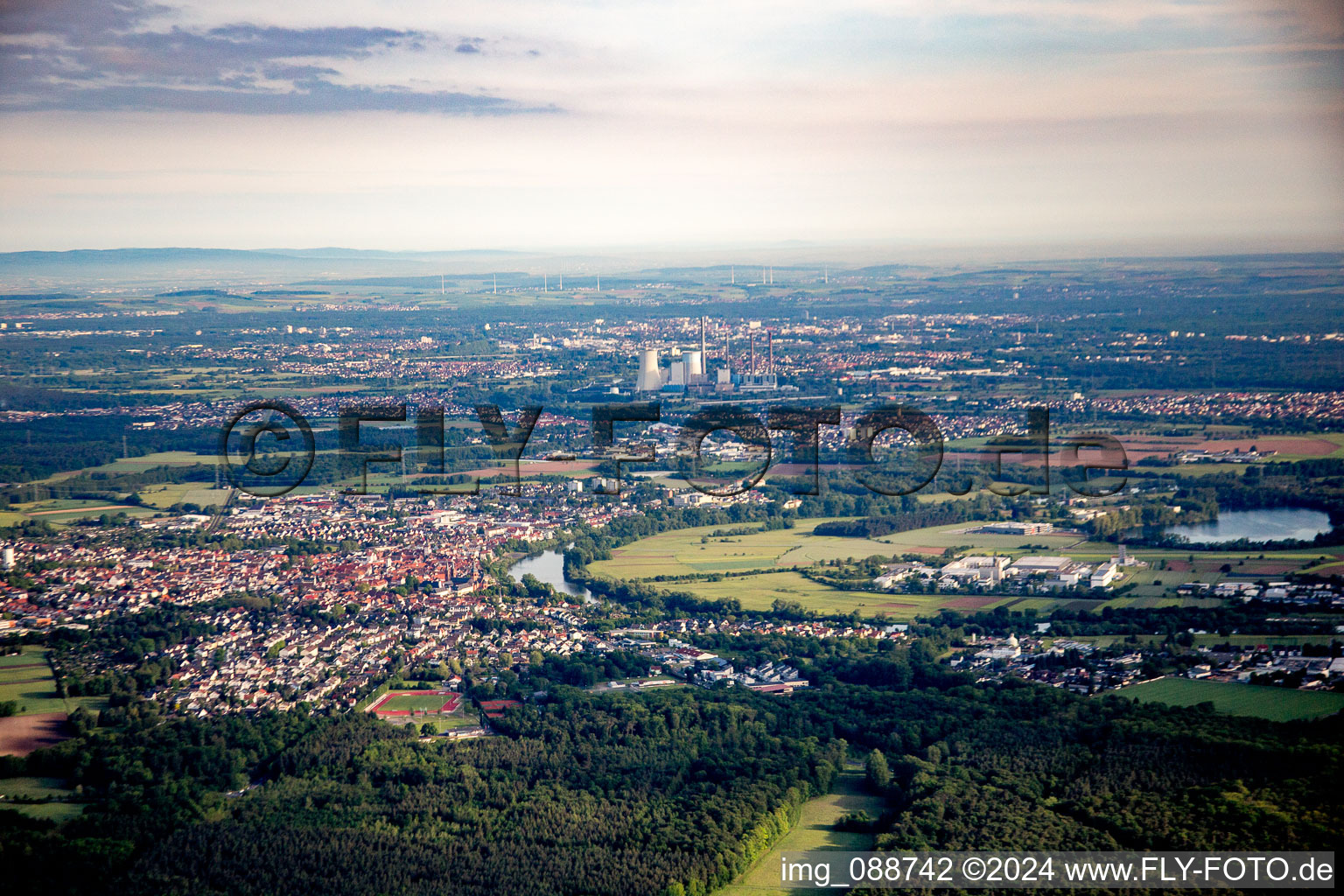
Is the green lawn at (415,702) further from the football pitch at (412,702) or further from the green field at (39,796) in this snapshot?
the green field at (39,796)

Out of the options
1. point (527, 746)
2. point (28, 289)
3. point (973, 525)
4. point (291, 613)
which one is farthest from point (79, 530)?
point (28, 289)

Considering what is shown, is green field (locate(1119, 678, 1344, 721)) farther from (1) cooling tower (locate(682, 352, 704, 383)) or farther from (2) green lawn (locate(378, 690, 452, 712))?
(1) cooling tower (locate(682, 352, 704, 383))

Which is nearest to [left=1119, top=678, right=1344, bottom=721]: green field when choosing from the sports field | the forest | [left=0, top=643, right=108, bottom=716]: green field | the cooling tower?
the forest

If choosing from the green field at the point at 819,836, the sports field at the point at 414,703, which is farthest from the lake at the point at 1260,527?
the sports field at the point at 414,703

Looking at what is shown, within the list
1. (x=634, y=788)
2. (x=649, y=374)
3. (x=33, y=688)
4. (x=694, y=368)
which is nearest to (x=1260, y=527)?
(x=634, y=788)

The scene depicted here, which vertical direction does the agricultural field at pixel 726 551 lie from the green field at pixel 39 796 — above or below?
above

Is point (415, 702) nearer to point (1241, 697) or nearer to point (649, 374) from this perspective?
point (1241, 697)
